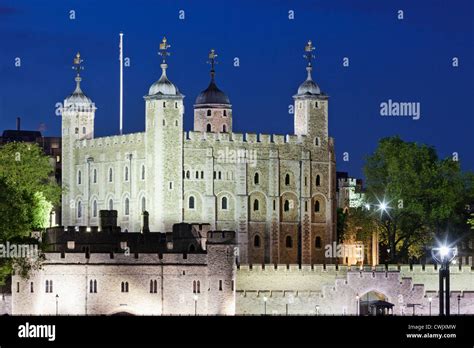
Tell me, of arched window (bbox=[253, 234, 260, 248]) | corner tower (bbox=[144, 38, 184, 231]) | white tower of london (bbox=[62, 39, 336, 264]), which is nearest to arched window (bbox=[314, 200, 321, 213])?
white tower of london (bbox=[62, 39, 336, 264])

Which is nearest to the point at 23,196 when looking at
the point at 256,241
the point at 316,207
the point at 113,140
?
the point at 113,140

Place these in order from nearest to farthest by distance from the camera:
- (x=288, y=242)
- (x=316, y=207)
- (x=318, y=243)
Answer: (x=288, y=242) < (x=318, y=243) < (x=316, y=207)

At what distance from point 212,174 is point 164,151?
424 cm

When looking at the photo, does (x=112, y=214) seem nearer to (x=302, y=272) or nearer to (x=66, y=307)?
(x=302, y=272)

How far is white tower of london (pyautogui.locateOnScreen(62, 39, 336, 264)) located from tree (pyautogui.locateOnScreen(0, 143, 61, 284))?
353cm

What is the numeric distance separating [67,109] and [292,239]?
60.4ft

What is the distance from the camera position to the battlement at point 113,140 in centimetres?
14675

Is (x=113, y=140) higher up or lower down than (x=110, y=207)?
higher up

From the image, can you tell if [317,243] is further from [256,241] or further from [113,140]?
[113,140]

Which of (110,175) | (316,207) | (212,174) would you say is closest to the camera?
(212,174)

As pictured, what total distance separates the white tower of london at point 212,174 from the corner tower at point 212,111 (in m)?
0.07

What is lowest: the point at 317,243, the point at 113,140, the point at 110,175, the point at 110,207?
the point at 317,243

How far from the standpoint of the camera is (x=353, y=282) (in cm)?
11988

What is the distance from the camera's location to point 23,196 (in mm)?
131750
